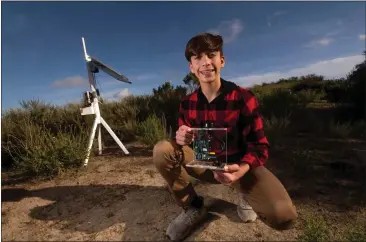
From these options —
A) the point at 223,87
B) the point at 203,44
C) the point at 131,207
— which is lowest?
the point at 131,207

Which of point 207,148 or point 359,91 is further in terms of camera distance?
point 359,91

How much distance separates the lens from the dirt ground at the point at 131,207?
267 centimetres

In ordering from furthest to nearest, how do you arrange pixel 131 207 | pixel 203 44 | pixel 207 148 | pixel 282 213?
pixel 131 207, pixel 203 44, pixel 282 213, pixel 207 148

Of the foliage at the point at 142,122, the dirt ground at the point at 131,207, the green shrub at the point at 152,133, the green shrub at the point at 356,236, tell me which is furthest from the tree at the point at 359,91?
the green shrub at the point at 356,236

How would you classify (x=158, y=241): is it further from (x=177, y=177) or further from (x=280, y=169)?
(x=280, y=169)

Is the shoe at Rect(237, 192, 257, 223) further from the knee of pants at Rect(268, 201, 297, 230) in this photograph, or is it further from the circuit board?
the circuit board

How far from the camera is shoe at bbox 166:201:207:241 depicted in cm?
254

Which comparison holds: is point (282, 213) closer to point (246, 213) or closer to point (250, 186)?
point (250, 186)

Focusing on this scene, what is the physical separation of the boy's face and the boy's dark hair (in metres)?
0.03

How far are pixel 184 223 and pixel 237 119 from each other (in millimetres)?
954

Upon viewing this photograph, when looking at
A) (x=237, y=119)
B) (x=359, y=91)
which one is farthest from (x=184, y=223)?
(x=359, y=91)

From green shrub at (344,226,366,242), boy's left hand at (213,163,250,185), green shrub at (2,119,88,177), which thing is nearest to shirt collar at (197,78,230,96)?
boy's left hand at (213,163,250,185)

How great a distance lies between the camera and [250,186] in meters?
2.38

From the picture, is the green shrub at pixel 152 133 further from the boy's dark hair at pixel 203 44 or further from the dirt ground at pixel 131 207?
the boy's dark hair at pixel 203 44
